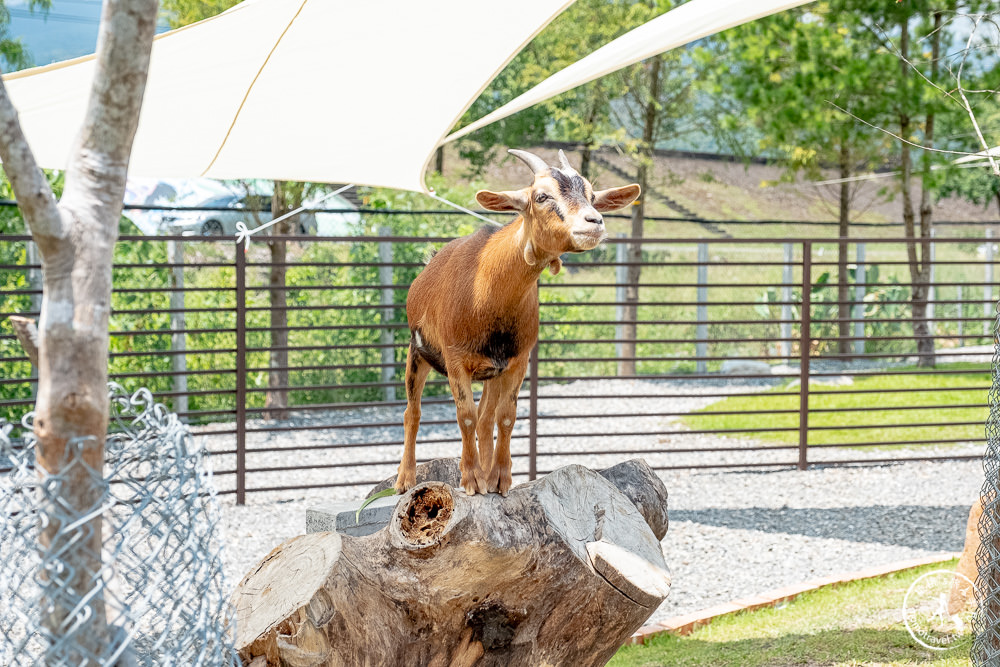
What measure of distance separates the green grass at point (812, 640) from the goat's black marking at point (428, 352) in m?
1.64

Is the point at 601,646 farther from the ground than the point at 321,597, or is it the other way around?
the point at 321,597

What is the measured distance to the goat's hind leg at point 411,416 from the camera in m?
3.10

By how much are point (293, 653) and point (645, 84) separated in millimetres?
9711

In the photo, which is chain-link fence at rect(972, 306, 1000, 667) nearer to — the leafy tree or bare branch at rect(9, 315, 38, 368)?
bare branch at rect(9, 315, 38, 368)

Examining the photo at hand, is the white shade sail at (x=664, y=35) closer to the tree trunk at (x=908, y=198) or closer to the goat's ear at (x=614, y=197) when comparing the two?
the goat's ear at (x=614, y=197)

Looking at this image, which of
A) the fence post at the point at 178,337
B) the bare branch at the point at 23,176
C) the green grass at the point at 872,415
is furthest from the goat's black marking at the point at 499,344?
the fence post at the point at 178,337

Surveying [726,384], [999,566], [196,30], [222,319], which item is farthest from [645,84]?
[999,566]

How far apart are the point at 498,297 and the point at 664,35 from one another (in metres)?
1.89

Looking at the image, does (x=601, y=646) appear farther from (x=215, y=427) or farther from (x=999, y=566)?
(x=215, y=427)

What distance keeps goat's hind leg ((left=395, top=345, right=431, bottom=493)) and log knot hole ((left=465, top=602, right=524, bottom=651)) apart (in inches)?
23.6

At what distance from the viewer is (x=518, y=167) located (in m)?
22.2

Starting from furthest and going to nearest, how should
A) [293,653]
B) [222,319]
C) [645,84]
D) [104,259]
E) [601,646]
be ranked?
[645,84] → [222,319] → [601,646] → [293,653] → [104,259]

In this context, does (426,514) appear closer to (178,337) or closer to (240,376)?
(240,376)

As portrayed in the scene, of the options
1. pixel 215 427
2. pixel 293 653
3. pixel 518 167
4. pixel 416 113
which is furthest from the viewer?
pixel 518 167
